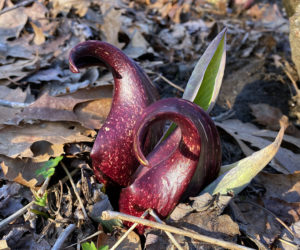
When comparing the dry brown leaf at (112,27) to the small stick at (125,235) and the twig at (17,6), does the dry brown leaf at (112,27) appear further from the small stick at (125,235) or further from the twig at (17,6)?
the small stick at (125,235)

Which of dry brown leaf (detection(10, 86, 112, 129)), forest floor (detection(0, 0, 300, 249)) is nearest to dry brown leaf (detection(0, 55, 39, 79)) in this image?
forest floor (detection(0, 0, 300, 249))

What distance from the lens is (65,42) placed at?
6.88 feet

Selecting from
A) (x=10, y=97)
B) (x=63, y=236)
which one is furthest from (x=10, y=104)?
(x=63, y=236)

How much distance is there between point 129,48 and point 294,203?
4.88 feet

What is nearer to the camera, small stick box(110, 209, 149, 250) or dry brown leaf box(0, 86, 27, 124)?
small stick box(110, 209, 149, 250)

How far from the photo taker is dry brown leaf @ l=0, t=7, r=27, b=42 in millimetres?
2010

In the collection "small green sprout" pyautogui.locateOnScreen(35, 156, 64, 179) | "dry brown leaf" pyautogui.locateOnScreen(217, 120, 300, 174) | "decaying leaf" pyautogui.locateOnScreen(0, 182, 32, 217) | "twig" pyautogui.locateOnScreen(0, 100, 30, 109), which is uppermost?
"twig" pyautogui.locateOnScreen(0, 100, 30, 109)

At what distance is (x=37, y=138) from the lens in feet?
4.29

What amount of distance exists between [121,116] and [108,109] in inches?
16.6

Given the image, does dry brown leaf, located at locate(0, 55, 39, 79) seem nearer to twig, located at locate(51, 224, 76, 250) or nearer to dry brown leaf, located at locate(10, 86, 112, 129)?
dry brown leaf, located at locate(10, 86, 112, 129)

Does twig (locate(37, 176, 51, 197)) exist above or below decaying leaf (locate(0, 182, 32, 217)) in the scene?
above

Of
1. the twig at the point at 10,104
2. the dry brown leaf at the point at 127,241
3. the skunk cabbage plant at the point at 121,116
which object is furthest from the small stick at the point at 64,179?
the twig at the point at 10,104

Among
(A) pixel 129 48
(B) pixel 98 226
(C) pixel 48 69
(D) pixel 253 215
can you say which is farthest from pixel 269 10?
(B) pixel 98 226

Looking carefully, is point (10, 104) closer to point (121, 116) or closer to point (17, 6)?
point (121, 116)
